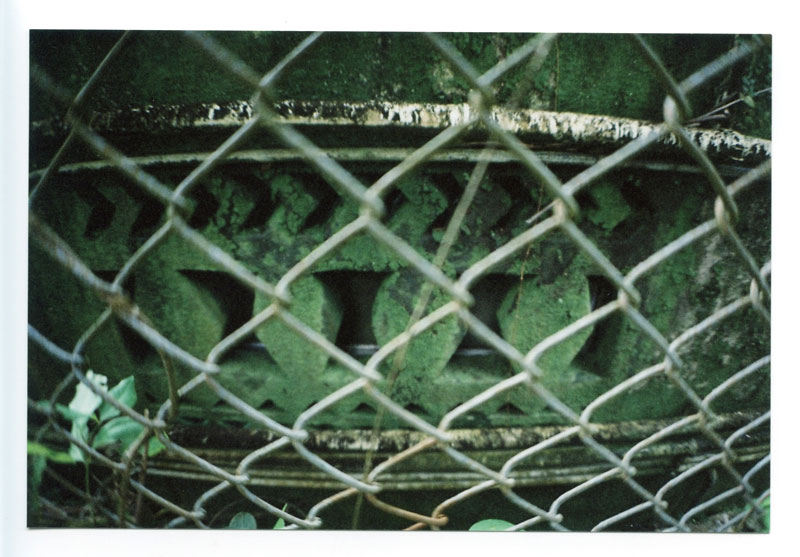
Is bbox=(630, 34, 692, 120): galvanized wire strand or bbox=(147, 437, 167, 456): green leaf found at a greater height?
bbox=(630, 34, 692, 120): galvanized wire strand

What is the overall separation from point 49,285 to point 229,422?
0.82 ft

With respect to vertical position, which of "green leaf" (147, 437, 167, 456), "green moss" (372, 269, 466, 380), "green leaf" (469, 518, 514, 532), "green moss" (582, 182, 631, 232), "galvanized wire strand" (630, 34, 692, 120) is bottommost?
"green leaf" (469, 518, 514, 532)

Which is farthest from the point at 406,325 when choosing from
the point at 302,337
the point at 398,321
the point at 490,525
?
the point at 490,525

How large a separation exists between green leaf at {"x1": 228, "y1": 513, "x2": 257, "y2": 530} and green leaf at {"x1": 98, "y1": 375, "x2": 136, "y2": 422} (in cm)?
18

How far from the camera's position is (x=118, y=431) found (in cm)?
44

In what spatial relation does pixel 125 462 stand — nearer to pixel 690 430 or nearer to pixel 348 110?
pixel 348 110

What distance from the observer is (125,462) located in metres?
0.46

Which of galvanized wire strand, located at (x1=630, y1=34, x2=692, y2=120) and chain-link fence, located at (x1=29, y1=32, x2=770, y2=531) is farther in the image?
chain-link fence, located at (x1=29, y1=32, x2=770, y2=531)

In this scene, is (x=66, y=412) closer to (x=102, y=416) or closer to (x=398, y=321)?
(x=102, y=416)

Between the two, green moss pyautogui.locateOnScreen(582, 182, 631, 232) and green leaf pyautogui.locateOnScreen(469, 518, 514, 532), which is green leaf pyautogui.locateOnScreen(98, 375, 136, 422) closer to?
green leaf pyautogui.locateOnScreen(469, 518, 514, 532)

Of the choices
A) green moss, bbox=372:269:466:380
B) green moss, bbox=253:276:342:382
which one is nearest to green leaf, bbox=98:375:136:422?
green moss, bbox=253:276:342:382

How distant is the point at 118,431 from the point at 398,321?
0.35 metres

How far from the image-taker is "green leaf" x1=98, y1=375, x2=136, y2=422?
439mm

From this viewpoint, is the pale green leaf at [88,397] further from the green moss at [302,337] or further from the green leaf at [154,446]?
the green moss at [302,337]
